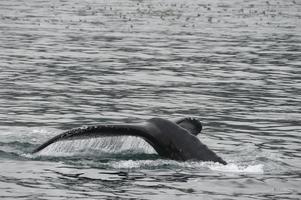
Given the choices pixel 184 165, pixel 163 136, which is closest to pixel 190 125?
pixel 184 165

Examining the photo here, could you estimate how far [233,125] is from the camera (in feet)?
66.9

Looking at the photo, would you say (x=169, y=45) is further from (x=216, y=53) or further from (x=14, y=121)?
(x=14, y=121)

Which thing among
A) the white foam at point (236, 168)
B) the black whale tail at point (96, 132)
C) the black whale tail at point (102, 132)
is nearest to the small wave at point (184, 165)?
the white foam at point (236, 168)

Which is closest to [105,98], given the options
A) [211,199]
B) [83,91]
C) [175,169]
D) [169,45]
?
[83,91]

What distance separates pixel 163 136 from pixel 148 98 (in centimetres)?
1111

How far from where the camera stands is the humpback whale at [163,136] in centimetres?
1331

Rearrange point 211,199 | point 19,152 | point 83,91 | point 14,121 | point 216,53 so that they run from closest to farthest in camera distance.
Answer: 1. point 211,199
2. point 19,152
3. point 14,121
4. point 83,91
5. point 216,53

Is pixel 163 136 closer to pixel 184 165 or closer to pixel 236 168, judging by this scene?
pixel 184 165

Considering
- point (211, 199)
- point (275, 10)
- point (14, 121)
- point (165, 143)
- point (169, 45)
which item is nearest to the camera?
point (211, 199)

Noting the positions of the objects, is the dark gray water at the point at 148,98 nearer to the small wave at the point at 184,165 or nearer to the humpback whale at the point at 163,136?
the small wave at the point at 184,165

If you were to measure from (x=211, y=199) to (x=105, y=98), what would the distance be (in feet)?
39.6

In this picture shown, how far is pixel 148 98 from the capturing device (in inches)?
978

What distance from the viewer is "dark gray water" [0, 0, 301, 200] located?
13.9m

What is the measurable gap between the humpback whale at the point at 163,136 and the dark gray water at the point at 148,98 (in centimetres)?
Answer: 32
